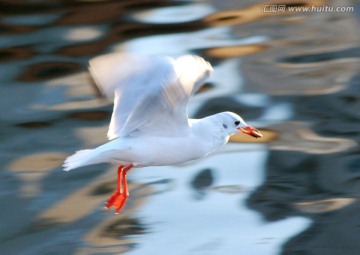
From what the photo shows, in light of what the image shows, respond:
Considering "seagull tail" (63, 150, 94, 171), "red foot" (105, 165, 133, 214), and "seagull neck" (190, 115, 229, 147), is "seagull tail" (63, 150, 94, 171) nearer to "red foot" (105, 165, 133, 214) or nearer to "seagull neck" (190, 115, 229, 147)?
"red foot" (105, 165, 133, 214)

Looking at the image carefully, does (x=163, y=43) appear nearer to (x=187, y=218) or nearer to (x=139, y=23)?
(x=139, y=23)

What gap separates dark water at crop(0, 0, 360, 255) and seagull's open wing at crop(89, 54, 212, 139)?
6.14 feet

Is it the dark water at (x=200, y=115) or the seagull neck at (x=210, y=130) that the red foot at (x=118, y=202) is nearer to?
the seagull neck at (x=210, y=130)

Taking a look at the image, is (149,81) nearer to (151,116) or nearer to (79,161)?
(151,116)

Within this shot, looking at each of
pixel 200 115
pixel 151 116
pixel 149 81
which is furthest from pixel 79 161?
pixel 200 115

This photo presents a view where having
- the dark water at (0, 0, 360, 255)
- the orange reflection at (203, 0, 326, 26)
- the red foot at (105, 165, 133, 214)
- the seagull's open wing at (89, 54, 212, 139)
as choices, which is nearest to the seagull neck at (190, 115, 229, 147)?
the seagull's open wing at (89, 54, 212, 139)

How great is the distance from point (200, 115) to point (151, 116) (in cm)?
387

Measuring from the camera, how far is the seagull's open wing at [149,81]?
6266mm

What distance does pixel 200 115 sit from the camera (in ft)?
34.2

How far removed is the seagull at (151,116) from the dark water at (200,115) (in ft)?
5.00

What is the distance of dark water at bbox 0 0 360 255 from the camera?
27.6ft

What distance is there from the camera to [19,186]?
9359 millimetres

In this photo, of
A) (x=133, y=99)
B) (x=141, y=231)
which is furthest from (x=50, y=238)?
(x=133, y=99)

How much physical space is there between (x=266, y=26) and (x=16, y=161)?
164 inches
